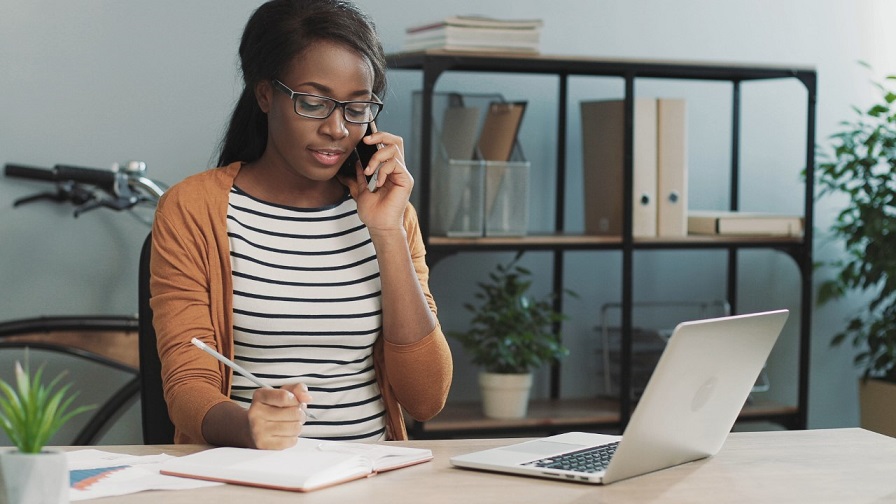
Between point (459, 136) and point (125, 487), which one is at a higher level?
point (459, 136)

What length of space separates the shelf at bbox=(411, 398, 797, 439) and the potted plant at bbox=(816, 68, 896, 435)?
0.28 meters

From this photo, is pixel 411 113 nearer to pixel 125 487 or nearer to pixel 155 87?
pixel 155 87

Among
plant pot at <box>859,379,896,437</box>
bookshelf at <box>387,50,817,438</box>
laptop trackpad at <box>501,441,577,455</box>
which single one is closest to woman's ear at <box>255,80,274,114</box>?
laptop trackpad at <box>501,441,577,455</box>

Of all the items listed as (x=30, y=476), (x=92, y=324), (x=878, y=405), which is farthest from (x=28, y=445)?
(x=878, y=405)

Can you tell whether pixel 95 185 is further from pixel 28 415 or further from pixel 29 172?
pixel 28 415

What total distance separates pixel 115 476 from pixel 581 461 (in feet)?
1.76

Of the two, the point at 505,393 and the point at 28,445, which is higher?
the point at 28,445

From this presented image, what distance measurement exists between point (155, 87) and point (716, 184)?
5.30ft

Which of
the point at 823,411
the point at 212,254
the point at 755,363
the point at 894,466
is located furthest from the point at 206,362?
the point at 823,411

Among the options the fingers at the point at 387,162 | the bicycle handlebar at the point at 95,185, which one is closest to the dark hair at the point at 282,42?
the fingers at the point at 387,162

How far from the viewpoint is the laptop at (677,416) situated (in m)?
1.20

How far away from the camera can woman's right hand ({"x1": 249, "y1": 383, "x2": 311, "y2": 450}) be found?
132 centimetres

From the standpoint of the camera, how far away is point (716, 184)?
3256mm

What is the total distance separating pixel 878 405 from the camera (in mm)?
3082
